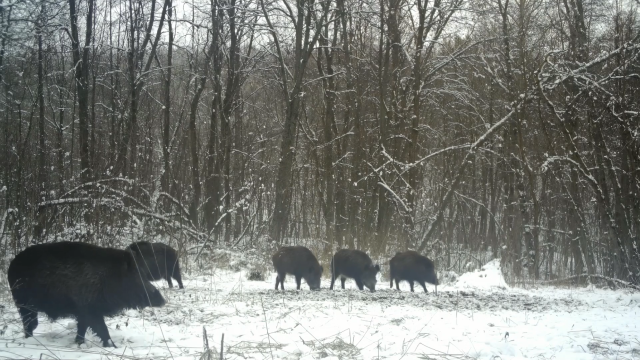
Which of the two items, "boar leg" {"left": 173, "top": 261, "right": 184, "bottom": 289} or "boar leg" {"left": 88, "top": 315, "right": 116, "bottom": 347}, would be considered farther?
"boar leg" {"left": 173, "top": 261, "right": 184, "bottom": 289}

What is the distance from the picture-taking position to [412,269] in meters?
12.4

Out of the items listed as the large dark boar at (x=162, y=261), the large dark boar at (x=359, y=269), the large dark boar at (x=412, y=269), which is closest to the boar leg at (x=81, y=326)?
the large dark boar at (x=162, y=261)

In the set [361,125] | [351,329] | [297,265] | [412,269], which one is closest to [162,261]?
[297,265]

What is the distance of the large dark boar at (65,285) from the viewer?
5770 millimetres

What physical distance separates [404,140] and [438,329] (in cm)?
1253

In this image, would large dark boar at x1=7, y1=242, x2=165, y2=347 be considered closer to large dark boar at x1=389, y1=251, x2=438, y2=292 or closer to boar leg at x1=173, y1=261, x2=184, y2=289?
boar leg at x1=173, y1=261, x2=184, y2=289

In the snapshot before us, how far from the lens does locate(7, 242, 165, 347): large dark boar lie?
5770mm

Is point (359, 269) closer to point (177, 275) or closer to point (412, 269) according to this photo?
point (412, 269)

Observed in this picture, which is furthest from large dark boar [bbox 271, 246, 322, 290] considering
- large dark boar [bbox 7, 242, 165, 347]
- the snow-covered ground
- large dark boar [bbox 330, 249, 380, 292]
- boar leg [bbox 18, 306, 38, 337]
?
boar leg [bbox 18, 306, 38, 337]

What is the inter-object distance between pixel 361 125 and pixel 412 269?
28.9 ft

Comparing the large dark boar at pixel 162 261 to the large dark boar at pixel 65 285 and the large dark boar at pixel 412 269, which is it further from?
the large dark boar at pixel 412 269

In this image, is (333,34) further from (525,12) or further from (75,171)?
(75,171)

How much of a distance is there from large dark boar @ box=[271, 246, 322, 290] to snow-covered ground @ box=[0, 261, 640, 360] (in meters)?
1.60

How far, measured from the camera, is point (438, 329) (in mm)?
6742
